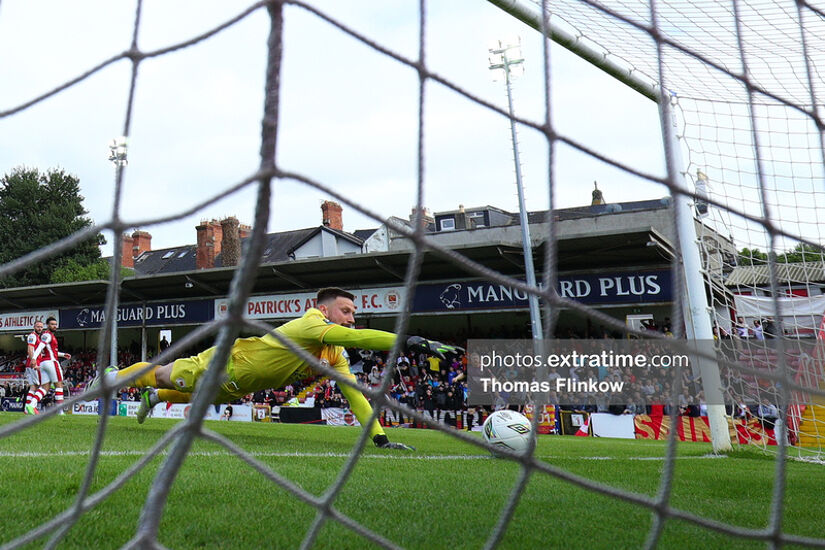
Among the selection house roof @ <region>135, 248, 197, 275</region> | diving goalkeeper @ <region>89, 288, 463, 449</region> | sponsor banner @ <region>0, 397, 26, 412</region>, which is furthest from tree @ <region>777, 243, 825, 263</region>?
house roof @ <region>135, 248, 197, 275</region>

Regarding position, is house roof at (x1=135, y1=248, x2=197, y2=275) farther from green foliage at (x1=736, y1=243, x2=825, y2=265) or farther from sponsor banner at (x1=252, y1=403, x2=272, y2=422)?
green foliage at (x1=736, y1=243, x2=825, y2=265)

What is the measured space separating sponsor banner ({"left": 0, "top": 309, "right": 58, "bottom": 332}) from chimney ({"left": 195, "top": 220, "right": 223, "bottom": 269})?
1180cm

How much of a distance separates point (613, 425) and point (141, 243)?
32656 mm

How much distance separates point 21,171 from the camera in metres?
24.1

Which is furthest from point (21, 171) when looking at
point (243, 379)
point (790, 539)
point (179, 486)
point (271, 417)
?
point (790, 539)

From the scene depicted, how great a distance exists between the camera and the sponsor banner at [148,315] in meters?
18.9

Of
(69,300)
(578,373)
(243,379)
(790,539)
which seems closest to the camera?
(790,539)

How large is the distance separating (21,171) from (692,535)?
26.2 m

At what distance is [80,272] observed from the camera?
3281 centimetres

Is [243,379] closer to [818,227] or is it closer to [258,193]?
[258,193]

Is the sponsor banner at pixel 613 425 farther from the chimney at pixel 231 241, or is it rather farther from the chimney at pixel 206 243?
the chimney at pixel 206 243

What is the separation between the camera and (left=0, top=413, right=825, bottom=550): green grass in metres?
2.28

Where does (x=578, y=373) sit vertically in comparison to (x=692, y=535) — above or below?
above

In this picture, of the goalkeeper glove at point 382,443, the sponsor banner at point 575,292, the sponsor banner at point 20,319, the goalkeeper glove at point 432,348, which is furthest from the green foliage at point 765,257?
the sponsor banner at point 20,319
